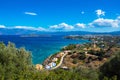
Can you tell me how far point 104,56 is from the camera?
85.4m

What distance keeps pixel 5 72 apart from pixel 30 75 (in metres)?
5.36

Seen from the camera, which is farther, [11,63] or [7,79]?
[11,63]

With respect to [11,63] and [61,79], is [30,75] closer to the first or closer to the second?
[61,79]

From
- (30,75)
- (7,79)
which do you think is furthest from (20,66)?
(30,75)

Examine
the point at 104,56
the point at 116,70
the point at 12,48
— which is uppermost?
the point at 12,48

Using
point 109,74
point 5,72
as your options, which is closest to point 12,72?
Result: point 5,72

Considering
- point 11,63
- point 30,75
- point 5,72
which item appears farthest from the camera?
point 11,63

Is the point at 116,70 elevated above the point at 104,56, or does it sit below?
above

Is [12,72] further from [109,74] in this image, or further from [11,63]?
[109,74]

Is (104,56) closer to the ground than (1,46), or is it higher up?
closer to the ground

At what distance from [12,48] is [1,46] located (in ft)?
4.37

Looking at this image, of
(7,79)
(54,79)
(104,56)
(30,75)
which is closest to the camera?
(54,79)

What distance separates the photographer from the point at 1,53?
28250 millimetres

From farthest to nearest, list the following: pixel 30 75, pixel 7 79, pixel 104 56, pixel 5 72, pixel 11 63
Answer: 1. pixel 104 56
2. pixel 11 63
3. pixel 5 72
4. pixel 7 79
5. pixel 30 75
